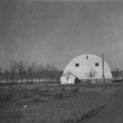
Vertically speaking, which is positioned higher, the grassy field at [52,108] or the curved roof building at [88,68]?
the curved roof building at [88,68]

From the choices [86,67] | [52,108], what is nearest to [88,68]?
[86,67]

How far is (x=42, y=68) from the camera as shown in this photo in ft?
228

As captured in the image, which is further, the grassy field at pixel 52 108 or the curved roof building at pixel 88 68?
the curved roof building at pixel 88 68

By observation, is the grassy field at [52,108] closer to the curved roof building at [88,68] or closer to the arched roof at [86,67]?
the curved roof building at [88,68]

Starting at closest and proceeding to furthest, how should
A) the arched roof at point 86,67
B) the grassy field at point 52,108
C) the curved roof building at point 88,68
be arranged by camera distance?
the grassy field at point 52,108 → the curved roof building at point 88,68 → the arched roof at point 86,67

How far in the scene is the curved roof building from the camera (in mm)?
42375

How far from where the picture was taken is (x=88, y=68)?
43.7m

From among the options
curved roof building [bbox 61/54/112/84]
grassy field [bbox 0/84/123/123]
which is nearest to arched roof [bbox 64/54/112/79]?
curved roof building [bbox 61/54/112/84]

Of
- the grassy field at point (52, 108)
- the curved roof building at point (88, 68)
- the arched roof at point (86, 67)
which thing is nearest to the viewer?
the grassy field at point (52, 108)

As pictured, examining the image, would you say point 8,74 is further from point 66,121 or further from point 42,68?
point 66,121

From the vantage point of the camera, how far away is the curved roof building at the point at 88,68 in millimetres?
42375

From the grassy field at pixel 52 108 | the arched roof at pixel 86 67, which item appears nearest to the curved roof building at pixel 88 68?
the arched roof at pixel 86 67

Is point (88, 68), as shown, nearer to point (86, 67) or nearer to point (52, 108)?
point (86, 67)

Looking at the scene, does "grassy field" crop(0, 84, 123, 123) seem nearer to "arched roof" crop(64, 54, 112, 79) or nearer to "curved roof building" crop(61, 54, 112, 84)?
"curved roof building" crop(61, 54, 112, 84)
